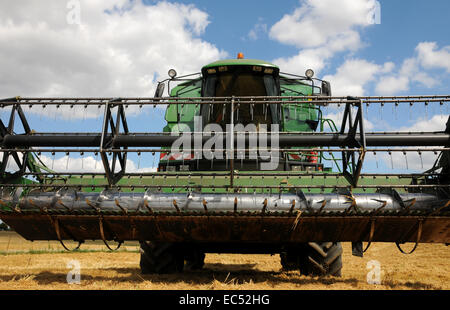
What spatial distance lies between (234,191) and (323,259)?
1.58 meters

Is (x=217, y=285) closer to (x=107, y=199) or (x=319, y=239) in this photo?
(x=319, y=239)

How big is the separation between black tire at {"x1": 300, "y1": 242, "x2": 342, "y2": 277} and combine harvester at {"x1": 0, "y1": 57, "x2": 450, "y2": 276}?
0.05ft

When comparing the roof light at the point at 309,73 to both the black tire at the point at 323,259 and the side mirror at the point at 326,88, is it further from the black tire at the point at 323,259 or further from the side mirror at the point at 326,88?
the black tire at the point at 323,259

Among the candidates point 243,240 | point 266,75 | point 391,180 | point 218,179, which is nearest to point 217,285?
point 243,240

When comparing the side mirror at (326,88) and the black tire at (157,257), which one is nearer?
the black tire at (157,257)

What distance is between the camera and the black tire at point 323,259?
16.3ft

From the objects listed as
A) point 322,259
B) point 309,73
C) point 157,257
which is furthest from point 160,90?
point 322,259

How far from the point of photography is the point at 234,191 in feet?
15.6

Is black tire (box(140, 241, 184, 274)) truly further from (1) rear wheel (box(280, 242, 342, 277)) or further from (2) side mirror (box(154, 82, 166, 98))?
(2) side mirror (box(154, 82, 166, 98))

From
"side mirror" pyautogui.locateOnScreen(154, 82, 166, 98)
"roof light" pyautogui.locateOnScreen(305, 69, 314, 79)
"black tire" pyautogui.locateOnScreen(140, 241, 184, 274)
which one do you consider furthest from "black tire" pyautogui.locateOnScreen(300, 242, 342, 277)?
"side mirror" pyautogui.locateOnScreen(154, 82, 166, 98)

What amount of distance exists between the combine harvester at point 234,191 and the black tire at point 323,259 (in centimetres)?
1

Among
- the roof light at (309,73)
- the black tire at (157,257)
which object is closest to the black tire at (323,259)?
the black tire at (157,257)

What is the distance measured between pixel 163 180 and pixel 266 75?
2873 millimetres

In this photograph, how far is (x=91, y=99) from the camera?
17.3ft
